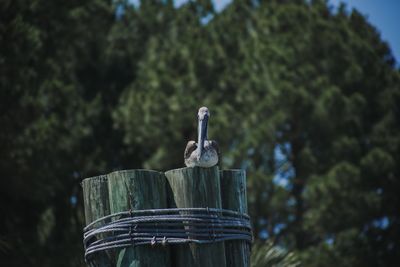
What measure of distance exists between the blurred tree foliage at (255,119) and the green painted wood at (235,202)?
1145cm

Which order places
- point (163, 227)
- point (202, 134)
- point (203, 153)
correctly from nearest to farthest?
point (163, 227)
point (203, 153)
point (202, 134)

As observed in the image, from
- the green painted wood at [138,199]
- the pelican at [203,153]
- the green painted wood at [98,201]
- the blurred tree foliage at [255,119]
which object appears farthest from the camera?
the blurred tree foliage at [255,119]

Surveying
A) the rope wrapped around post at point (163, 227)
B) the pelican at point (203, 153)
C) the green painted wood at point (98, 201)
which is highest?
the pelican at point (203, 153)

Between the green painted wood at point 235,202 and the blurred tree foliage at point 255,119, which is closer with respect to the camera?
the green painted wood at point 235,202

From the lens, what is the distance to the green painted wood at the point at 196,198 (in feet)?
13.4

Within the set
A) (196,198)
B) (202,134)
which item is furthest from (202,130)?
(196,198)

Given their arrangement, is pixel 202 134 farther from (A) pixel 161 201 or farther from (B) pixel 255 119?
(B) pixel 255 119

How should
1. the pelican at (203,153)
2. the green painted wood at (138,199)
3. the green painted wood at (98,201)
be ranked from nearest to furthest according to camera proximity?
the green painted wood at (138,199) → the green painted wood at (98,201) → the pelican at (203,153)

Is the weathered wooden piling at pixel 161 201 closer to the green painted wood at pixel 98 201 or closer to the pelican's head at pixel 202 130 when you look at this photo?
the green painted wood at pixel 98 201

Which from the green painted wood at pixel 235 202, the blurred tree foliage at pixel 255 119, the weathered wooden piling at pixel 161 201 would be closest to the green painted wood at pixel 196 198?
the weathered wooden piling at pixel 161 201

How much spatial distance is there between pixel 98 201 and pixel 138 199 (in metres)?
0.26

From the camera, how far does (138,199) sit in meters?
4.12

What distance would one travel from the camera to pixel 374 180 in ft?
60.7

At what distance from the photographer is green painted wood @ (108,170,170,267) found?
161 inches
